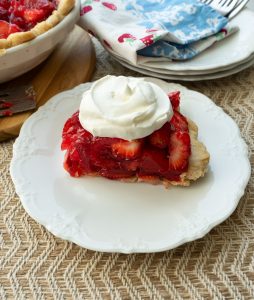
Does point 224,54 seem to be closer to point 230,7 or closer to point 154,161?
point 230,7

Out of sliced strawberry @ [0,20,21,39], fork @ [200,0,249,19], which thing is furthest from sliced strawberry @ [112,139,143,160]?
fork @ [200,0,249,19]

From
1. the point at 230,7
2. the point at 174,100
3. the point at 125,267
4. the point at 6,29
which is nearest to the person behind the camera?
the point at 125,267

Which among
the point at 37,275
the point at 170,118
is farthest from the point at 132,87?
the point at 37,275

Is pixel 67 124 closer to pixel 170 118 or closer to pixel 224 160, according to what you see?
pixel 170 118

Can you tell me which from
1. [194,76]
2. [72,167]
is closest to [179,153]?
[72,167]

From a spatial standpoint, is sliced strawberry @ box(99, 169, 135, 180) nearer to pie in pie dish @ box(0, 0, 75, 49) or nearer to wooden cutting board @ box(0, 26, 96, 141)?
wooden cutting board @ box(0, 26, 96, 141)

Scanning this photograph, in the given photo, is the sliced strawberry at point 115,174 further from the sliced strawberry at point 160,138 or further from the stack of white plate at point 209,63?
the stack of white plate at point 209,63
